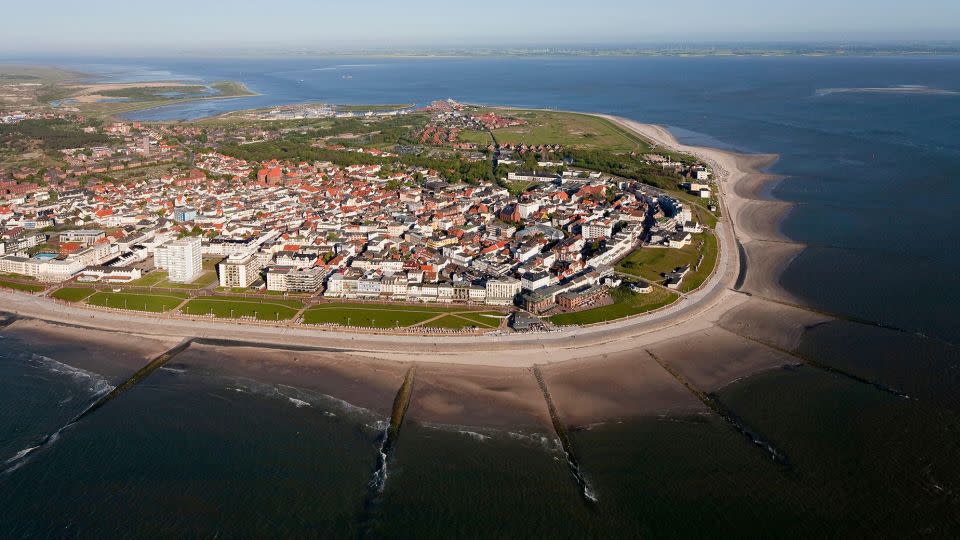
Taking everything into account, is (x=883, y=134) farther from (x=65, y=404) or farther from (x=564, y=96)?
(x=65, y=404)

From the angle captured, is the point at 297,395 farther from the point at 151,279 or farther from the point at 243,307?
the point at 151,279

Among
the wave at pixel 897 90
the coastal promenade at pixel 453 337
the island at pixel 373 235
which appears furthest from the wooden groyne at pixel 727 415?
the wave at pixel 897 90

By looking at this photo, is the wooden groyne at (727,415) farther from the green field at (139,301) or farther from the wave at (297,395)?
the green field at (139,301)

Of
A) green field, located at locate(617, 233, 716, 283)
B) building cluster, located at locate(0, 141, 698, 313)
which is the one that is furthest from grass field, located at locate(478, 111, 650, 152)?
green field, located at locate(617, 233, 716, 283)

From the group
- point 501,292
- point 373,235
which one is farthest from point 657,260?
point 373,235

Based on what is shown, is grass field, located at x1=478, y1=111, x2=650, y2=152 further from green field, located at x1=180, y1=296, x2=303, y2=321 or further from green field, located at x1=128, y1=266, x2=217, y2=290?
green field, located at x1=180, y1=296, x2=303, y2=321

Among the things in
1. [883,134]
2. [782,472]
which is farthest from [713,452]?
[883,134]
